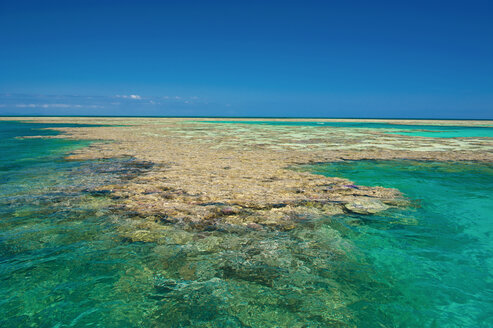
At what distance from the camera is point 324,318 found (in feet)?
9.54

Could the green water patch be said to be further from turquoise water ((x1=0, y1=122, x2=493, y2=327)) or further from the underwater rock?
the underwater rock

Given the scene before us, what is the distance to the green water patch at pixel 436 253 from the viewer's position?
10.4ft

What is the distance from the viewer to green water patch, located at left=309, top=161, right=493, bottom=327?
316 cm

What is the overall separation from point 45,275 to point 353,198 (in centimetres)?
586

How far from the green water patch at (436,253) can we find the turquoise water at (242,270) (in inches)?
0.7

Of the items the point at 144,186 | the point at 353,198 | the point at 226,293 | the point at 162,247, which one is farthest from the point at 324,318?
the point at 144,186

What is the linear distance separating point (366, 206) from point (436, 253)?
1.91 m

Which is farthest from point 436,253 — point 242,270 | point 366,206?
point 242,270

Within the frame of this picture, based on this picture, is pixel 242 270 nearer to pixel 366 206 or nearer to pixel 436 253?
pixel 436 253

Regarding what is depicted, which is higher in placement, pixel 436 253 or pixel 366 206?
pixel 366 206

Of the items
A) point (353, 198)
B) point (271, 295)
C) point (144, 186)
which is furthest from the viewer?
point (144, 186)

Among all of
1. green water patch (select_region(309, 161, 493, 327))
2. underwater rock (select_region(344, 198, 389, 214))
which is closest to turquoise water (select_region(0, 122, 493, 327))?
green water patch (select_region(309, 161, 493, 327))

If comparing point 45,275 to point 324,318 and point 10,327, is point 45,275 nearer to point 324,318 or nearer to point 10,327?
point 10,327

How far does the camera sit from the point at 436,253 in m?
4.42
